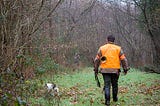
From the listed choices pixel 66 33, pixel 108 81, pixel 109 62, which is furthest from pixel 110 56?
pixel 66 33

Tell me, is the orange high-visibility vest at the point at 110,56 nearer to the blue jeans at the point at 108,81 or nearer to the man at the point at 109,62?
the man at the point at 109,62

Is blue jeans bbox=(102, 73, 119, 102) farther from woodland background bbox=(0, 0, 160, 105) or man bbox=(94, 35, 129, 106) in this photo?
woodland background bbox=(0, 0, 160, 105)

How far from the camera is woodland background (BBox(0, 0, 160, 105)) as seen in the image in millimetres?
8664

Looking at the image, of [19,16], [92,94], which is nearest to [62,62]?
[92,94]

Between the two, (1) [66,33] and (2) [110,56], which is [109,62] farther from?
(1) [66,33]

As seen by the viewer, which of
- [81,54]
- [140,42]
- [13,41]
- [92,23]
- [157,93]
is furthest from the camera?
[92,23]

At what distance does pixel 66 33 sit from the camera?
1278 inches

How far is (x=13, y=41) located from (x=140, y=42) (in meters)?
39.0

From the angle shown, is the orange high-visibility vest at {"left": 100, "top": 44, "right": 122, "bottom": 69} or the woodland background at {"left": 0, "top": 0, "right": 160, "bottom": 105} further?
the orange high-visibility vest at {"left": 100, "top": 44, "right": 122, "bottom": 69}

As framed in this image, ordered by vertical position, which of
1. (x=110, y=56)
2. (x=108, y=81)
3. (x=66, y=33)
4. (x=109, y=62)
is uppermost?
(x=66, y=33)

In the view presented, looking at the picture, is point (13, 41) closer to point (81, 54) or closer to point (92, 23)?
point (81, 54)

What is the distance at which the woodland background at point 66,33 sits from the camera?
8664 mm

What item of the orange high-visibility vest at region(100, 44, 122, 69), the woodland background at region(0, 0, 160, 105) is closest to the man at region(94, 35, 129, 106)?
the orange high-visibility vest at region(100, 44, 122, 69)

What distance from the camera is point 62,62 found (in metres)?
30.1
